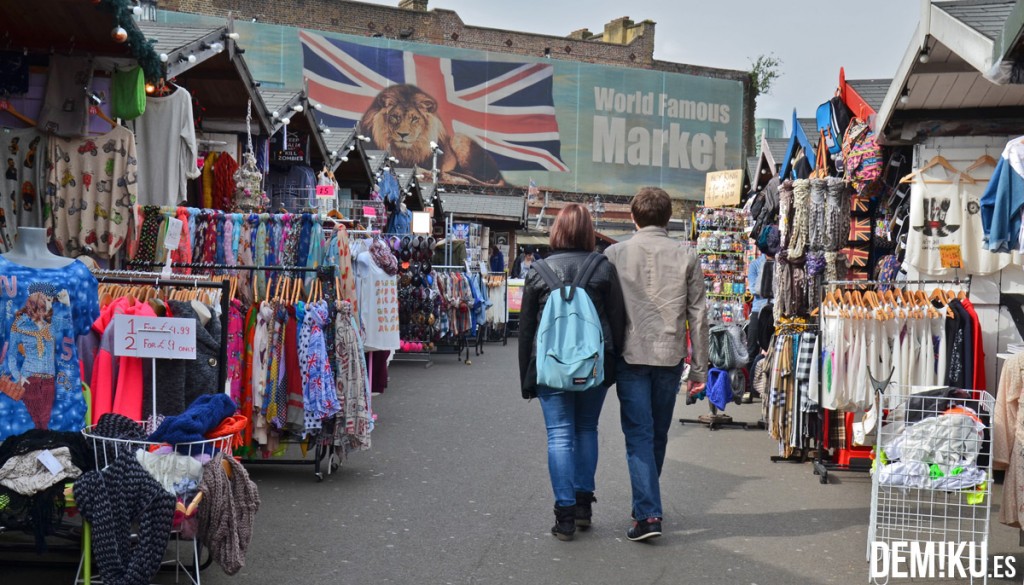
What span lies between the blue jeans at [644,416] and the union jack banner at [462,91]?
117ft

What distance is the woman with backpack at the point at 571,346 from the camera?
6219mm

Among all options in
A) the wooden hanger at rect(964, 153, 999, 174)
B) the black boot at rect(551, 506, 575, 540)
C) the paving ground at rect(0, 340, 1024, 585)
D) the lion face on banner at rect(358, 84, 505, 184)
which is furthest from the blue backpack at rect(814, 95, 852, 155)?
the lion face on banner at rect(358, 84, 505, 184)

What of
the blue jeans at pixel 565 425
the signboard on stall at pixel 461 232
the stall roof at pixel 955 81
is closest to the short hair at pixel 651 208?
the blue jeans at pixel 565 425

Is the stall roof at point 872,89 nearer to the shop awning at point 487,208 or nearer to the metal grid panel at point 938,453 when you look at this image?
the metal grid panel at point 938,453

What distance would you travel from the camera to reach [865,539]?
6.51m

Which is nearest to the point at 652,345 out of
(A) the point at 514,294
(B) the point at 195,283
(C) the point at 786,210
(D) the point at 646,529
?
(D) the point at 646,529

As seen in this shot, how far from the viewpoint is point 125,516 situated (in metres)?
4.62

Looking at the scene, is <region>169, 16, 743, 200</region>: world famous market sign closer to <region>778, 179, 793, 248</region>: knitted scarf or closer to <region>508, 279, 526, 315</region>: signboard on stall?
<region>508, 279, 526, 315</region>: signboard on stall

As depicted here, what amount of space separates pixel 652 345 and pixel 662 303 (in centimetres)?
28

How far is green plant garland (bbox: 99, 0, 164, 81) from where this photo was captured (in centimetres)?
664

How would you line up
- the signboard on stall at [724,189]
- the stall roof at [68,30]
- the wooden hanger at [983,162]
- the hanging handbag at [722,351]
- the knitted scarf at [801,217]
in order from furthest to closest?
the signboard on stall at [724,189], the hanging handbag at [722,351], the knitted scarf at [801,217], the wooden hanger at [983,162], the stall roof at [68,30]

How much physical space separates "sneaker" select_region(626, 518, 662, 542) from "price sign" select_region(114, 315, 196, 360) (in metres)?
2.75

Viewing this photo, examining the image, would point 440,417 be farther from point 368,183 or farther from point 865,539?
point 368,183

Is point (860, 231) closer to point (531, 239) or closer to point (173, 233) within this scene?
point (173, 233)
